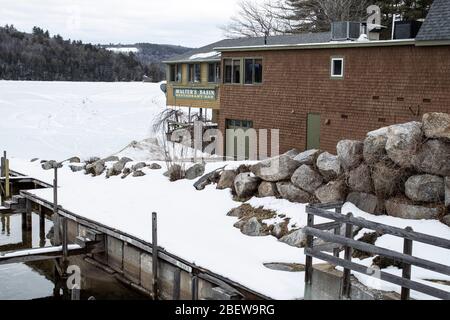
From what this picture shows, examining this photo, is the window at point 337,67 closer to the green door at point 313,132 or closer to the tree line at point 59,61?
the green door at point 313,132

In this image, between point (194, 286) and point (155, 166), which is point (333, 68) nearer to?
point (155, 166)

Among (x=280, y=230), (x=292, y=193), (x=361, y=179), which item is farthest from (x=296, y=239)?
(x=292, y=193)

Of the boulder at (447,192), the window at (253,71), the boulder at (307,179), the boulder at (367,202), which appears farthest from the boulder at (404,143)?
the window at (253,71)

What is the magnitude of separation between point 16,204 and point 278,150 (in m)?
10.8

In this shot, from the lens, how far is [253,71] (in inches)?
1016

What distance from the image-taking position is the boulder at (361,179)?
13352mm

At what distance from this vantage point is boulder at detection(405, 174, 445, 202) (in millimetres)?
12273

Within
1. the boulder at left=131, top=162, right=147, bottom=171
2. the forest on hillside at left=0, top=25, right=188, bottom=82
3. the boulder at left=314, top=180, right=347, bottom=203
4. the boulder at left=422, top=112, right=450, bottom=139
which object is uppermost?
the forest on hillside at left=0, top=25, right=188, bottom=82

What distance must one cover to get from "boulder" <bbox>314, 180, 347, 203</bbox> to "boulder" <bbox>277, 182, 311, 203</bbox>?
64cm

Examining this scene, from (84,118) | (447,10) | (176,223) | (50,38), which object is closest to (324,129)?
(447,10)

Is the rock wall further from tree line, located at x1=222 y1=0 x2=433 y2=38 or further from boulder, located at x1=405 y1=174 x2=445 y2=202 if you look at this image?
tree line, located at x1=222 y1=0 x2=433 y2=38

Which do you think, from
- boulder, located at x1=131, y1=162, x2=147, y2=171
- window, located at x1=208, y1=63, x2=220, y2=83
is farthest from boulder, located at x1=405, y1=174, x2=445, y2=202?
window, located at x1=208, y1=63, x2=220, y2=83

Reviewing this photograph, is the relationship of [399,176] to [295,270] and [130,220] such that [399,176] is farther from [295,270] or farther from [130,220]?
[130,220]

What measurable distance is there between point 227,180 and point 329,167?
4065 mm
